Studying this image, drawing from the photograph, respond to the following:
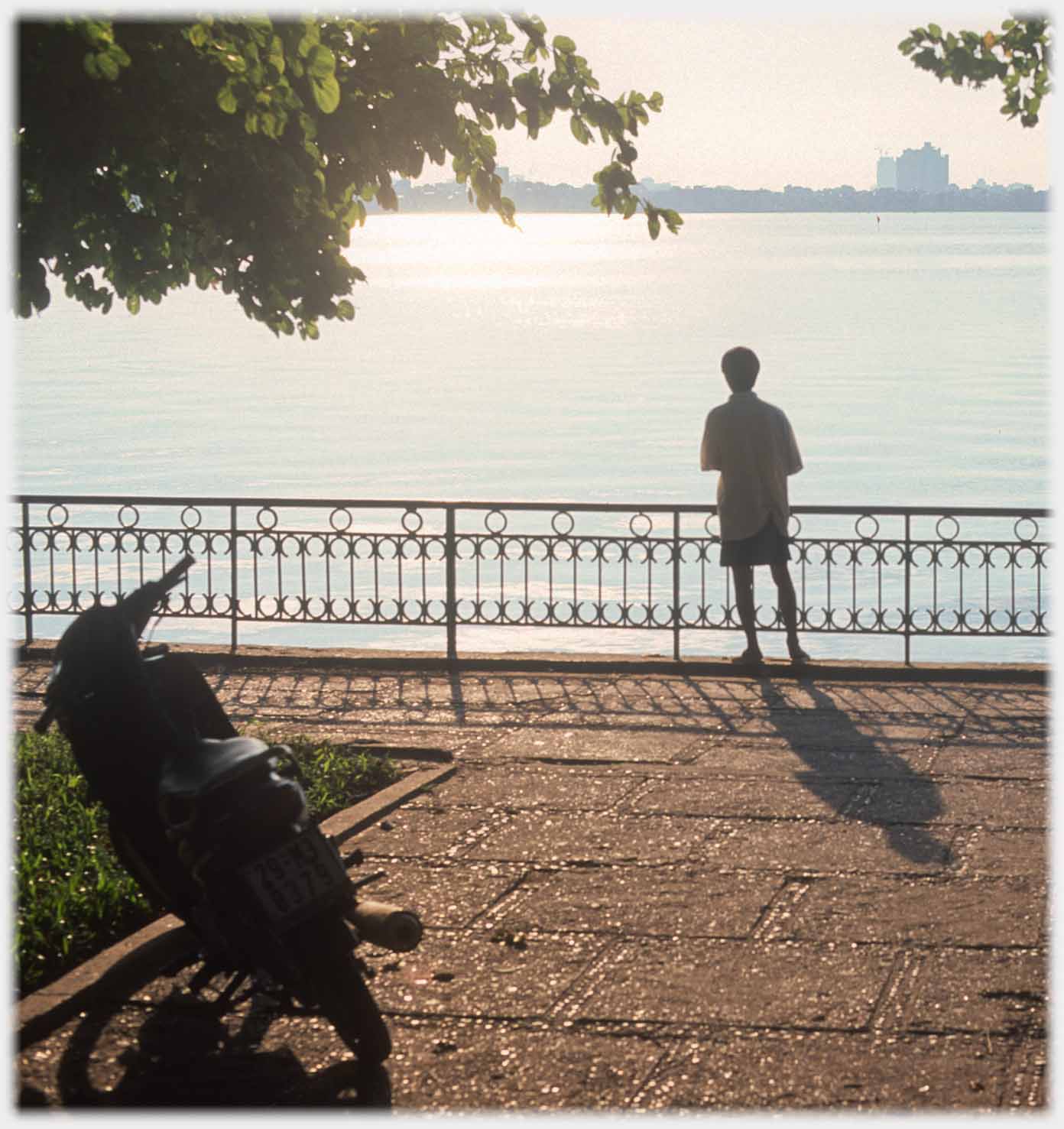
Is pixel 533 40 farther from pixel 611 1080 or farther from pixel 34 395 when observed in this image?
pixel 34 395

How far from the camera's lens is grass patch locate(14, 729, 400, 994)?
6465 mm

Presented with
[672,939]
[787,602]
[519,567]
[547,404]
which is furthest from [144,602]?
[547,404]

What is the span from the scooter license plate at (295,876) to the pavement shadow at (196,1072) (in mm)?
531

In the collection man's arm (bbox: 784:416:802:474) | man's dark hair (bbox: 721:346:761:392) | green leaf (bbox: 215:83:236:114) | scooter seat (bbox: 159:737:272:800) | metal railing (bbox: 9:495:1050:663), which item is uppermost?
green leaf (bbox: 215:83:236:114)

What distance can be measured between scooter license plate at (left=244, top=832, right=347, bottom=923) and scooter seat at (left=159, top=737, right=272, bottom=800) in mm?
251

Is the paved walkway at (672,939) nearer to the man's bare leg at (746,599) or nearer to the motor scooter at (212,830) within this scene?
the motor scooter at (212,830)

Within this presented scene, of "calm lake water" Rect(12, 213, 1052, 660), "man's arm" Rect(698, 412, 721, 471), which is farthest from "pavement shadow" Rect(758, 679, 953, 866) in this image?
"calm lake water" Rect(12, 213, 1052, 660)

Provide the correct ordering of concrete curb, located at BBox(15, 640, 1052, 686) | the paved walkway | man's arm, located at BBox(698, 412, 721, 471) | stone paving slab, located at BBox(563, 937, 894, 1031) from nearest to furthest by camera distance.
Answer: the paved walkway → stone paving slab, located at BBox(563, 937, 894, 1031) → man's arm, located at BBox(698, 412, 721, 471) → concrete curb, located at BBox(15, 640, 1052, 686)

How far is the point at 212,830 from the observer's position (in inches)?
203

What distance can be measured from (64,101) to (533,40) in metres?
2.06

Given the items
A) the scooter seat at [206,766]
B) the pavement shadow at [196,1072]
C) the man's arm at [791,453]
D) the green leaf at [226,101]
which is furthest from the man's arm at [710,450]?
the scooter seat at [206,766]

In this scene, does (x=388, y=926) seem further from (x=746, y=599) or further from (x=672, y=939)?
(x=746, y=599)

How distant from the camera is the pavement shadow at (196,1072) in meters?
5.25

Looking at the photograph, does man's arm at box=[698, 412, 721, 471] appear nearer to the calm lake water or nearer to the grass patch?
the grass patch
